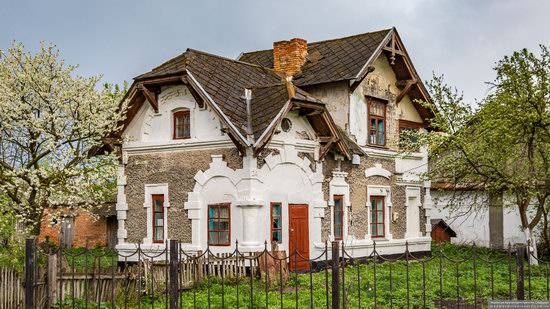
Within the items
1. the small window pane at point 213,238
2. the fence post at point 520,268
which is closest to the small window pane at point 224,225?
the small window pane at point 213,238

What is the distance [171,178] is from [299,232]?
11.9 feet

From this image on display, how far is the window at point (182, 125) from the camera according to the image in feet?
62.1

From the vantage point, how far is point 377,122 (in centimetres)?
2217

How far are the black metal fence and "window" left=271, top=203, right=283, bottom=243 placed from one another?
3.61 ft

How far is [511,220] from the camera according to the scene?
26188 millimetres

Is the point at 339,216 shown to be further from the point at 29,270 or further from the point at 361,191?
the point at 29,270

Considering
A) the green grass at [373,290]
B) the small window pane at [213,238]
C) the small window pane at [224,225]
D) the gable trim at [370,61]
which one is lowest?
the green grass at [373,290]

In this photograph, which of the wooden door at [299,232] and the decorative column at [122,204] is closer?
the wooden door at [299,232]

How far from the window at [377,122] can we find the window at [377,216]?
5.64 feet

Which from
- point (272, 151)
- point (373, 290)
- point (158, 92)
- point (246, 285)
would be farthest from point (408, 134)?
point (246, 285)

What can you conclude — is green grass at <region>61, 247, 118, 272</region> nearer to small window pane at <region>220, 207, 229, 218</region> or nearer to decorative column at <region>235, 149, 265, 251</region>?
small window pane at <region>220, 207, 229, 218</region>

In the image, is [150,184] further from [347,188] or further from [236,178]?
[347,188]

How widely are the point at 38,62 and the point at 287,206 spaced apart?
25.8 ft

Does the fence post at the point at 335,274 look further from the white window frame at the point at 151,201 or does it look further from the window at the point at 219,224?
the white window frame at the point at 151,201
